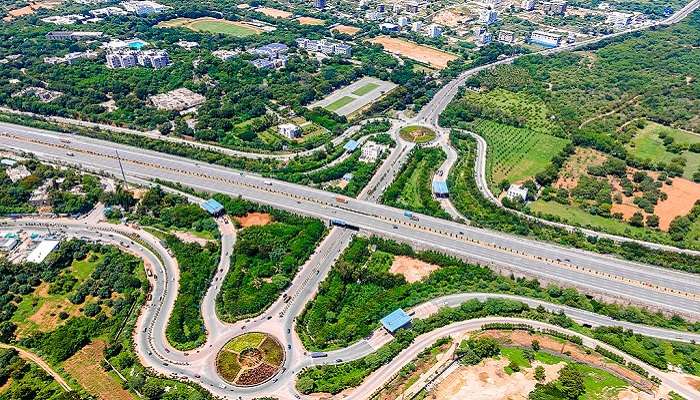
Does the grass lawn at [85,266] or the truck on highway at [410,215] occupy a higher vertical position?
the truck on highway at [410,215]

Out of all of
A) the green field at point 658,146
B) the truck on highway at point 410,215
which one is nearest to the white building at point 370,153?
the truck on highway at point 410,215

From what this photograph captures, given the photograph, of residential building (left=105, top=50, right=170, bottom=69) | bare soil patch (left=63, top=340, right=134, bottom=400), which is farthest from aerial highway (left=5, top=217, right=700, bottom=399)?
residential building (left=105, top=50, right=170, bottom=69)

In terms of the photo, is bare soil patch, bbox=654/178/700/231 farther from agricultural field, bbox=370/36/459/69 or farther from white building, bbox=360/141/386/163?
agricultural field, bbox=370/36/459/69

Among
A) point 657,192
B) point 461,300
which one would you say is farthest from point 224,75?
point 657,192

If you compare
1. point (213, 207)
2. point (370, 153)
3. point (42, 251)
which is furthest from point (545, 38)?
point (42, 251)

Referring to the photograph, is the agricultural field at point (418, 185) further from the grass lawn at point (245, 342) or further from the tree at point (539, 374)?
the grass lawn at point (245, 342)

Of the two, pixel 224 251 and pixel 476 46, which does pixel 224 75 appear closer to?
pixel 224 251

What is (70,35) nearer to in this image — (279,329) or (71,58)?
(71,58)
